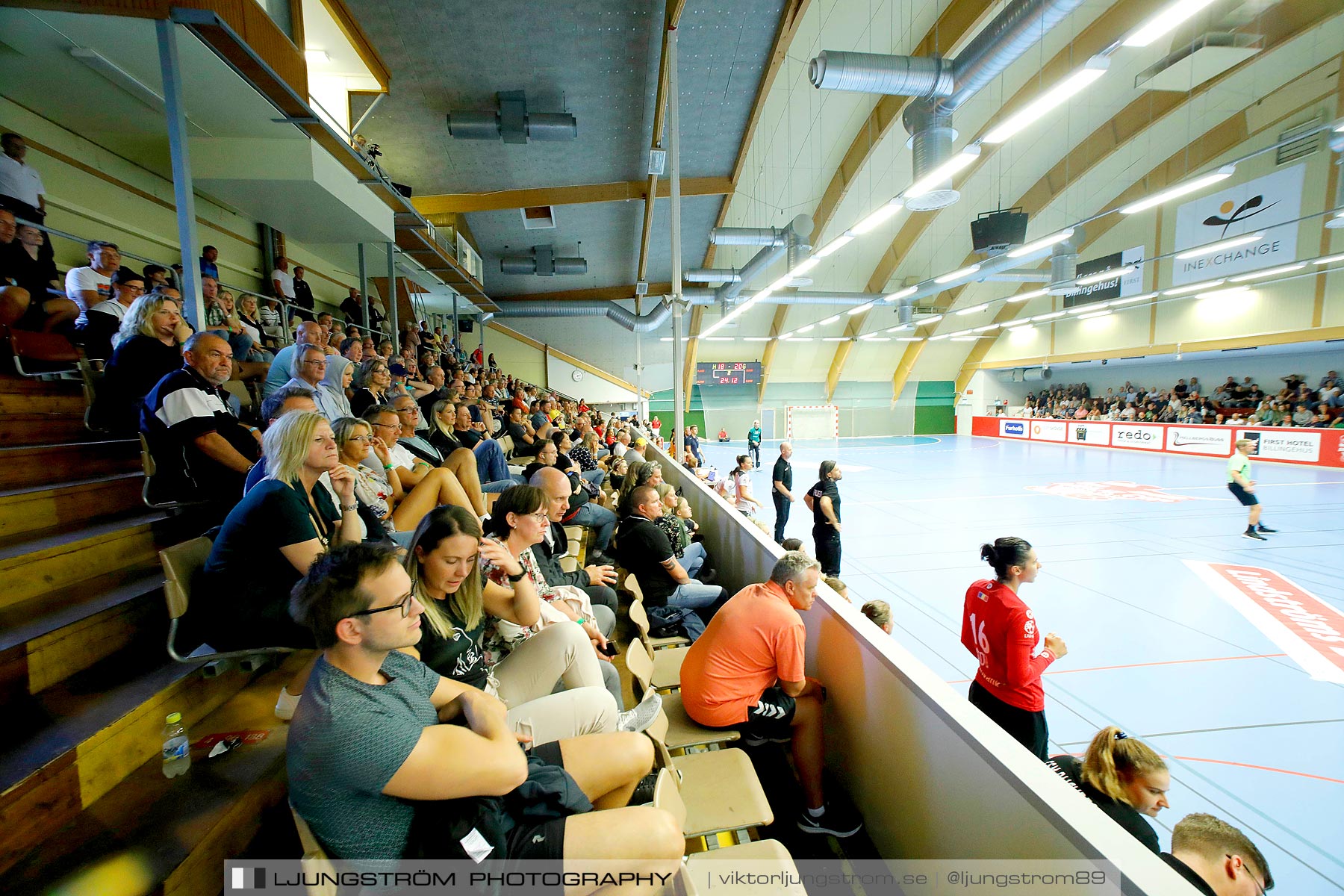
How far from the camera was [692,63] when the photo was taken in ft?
24.1

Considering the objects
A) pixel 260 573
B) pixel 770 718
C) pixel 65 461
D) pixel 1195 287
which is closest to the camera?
pixel 260 573

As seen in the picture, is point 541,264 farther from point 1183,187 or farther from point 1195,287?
point 1195,287

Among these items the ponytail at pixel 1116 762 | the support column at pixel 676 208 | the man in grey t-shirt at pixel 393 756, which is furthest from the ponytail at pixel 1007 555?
the support column at pixel 676 208

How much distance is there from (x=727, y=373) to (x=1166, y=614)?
2063 centimetres

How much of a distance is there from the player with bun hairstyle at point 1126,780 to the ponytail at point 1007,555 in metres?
0.81

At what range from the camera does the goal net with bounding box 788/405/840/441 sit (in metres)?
26.1

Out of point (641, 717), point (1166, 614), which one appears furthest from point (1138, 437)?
point (641, 717)

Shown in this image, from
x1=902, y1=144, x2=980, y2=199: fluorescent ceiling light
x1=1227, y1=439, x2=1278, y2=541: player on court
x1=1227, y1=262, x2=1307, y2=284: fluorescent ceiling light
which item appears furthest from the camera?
x1=1227, y1=262, x2=1307, y2=284: fluorescent ceiling light

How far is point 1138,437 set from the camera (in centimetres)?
1784

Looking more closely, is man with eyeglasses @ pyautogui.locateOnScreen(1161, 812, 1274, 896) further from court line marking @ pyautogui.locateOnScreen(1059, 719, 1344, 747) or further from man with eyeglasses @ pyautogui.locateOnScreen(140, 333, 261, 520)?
man with eyeglasses @ pyautogui.locateOnScreen(140, 333, 261, 520)

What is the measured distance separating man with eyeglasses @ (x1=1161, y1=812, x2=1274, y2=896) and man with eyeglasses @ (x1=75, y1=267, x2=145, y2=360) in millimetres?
5278

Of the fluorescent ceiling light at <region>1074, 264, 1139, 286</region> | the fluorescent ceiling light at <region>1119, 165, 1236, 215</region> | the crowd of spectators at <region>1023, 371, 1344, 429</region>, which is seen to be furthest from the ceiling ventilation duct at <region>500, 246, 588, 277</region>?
the crowd of spectators at <region>1023, 371, 1344, 429</region>

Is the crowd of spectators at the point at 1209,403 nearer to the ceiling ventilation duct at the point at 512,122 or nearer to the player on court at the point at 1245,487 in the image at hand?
the player on court at the point at 1245,487

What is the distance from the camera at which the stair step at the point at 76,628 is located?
1545 mm
